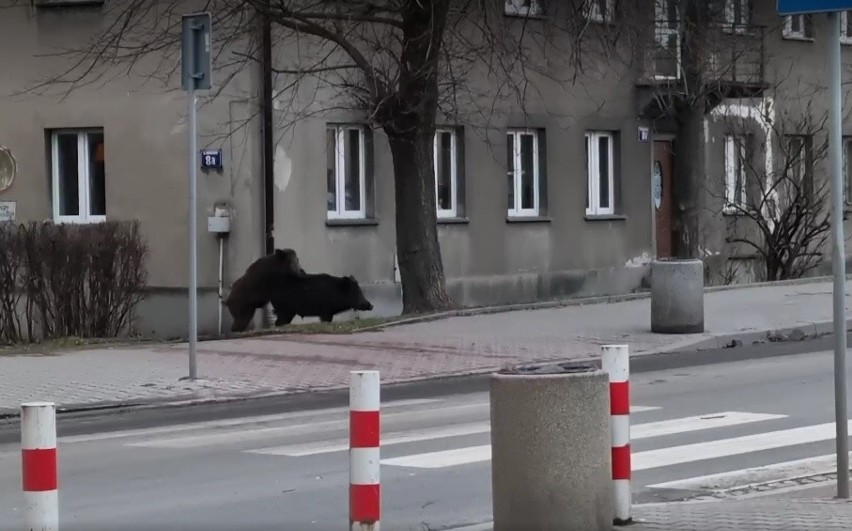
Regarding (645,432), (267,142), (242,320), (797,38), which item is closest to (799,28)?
(797,38)

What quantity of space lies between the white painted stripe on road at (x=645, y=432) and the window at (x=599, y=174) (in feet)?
49.3

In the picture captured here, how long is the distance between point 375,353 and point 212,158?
623 cm

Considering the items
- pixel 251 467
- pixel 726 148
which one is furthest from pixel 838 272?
pixel 726 148

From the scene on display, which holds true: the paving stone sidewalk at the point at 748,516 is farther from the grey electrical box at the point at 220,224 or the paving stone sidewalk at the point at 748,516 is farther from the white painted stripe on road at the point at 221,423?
the grey electrical box at the point at 220,224

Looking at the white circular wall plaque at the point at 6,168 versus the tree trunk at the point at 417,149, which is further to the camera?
the white circular wall plaque at the point at 6,168

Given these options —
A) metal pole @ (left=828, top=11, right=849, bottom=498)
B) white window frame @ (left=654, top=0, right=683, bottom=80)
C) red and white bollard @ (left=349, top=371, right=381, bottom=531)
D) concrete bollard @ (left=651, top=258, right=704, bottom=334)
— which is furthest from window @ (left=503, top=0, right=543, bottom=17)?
red and white bollard @ (left=349, top=371, right=381, bottom=531)

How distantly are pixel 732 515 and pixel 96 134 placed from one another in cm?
1686

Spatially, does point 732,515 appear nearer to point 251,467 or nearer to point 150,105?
point 251,467

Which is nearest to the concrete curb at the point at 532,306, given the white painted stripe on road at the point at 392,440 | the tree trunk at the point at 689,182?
the tree trunk at the point at 689,182

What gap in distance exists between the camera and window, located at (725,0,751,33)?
25203 millimetres

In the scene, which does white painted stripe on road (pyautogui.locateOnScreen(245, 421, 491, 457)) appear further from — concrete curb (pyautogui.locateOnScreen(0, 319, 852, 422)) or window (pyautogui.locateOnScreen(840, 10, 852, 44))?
window (pyautogui.locateOnScreen(840, 10, 852, 44))

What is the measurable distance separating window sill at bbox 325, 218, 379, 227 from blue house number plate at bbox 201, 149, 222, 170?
6.16 feet

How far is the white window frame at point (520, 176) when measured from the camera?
25641mm

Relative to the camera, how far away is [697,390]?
45.1 ft
